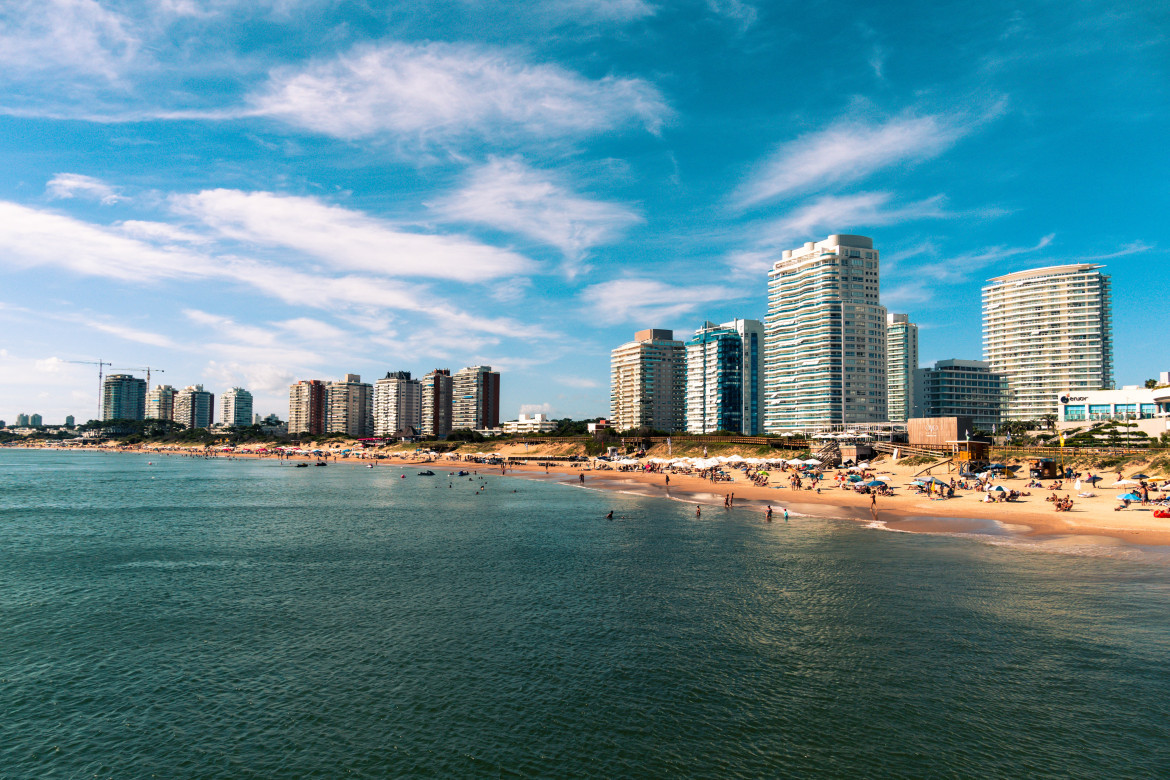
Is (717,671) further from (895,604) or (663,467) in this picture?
(663,467)

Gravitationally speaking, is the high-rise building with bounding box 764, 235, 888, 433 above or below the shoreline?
above

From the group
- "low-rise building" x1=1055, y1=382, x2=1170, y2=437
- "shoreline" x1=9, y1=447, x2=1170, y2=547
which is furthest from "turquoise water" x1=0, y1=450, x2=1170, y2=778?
"low-rise building" x1=1055, y1=382, x2=1170, y2=437

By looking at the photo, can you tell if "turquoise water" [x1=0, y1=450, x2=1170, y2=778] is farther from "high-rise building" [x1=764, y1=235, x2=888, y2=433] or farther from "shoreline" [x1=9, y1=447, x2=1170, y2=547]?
"high-rise building" [x1=764, y1=235, x2=888, y2=433]

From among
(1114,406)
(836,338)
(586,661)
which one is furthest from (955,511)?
(1114,406)

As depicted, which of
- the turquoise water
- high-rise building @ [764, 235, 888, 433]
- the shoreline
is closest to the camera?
the turquoise water

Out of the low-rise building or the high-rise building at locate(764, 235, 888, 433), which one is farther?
the high-rise building at locate(764, 235, 888, 433)

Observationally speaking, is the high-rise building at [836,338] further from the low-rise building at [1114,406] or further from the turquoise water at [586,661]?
the turquoise water at [586,661]

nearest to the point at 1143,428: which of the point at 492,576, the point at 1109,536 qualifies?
the point at 1109,536
